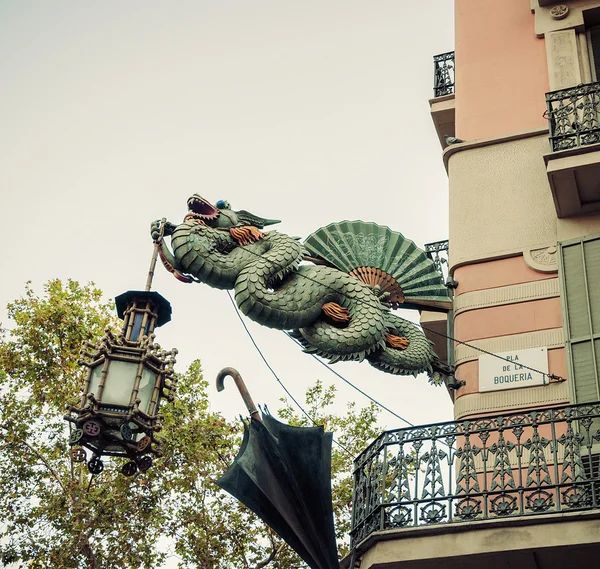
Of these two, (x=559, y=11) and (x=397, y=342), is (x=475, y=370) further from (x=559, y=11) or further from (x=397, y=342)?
(x=559, y=11)

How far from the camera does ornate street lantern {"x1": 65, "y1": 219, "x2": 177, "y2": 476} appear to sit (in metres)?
6.21

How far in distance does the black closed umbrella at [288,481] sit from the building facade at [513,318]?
0.41m

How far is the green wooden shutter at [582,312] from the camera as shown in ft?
28.3

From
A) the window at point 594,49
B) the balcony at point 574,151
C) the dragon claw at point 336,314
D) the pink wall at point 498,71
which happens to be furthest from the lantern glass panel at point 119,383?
the window at point 594,49

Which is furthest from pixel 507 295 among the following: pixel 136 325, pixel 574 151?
pixel 136 325

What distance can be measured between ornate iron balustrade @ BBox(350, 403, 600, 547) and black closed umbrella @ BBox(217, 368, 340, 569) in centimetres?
35

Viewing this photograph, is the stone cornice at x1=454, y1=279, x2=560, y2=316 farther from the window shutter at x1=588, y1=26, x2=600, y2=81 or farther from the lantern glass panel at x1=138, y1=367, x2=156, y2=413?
the lantern glass panel at x1=138, y1=367, x2=156, y2=413

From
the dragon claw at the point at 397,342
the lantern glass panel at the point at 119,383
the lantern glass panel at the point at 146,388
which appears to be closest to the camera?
the lantern glass panel at the point at 119,383

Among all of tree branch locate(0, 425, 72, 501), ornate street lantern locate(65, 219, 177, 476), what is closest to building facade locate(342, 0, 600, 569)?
ornate street lantern locate(65, 219, 177, 476)

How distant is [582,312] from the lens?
9094mm

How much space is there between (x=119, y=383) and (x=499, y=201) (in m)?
5.36

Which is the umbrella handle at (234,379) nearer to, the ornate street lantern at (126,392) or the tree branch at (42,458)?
the ornate street lantern at (126,392)

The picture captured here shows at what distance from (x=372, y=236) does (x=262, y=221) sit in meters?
1.21

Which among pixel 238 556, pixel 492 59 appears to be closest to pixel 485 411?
pixel 492 59
